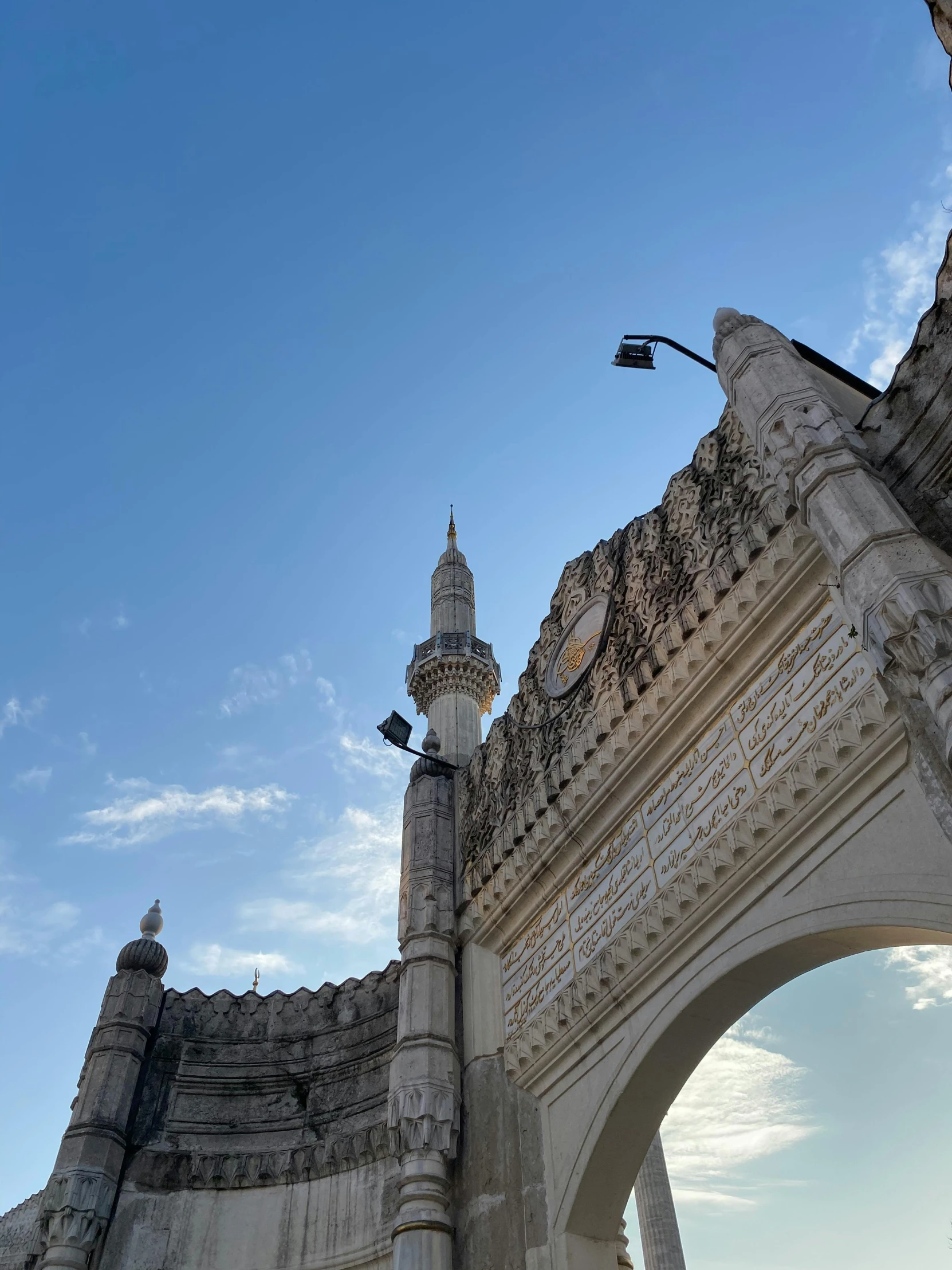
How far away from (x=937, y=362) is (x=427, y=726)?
9.66 meters

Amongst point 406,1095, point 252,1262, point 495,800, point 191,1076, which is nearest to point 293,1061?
point 191,1076

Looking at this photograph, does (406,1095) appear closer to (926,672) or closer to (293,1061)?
(293,1061)

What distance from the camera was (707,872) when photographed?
643cm

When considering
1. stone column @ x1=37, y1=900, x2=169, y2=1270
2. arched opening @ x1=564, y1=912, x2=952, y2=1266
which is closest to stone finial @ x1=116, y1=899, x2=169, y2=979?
stone column @ x1=37, y1=900, x2=169, y2=1270

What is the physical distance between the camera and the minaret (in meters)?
14.3

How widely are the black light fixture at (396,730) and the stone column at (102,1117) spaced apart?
141 inches

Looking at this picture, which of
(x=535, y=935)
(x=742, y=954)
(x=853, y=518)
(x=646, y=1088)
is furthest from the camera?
(x=535, y=935)

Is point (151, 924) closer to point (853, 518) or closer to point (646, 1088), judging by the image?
point (646, 1088)

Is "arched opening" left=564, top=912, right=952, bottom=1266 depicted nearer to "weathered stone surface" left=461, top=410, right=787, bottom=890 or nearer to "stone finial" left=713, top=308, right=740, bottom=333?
"weathered stone surface" left=461, top=410, right=787, bottom=890

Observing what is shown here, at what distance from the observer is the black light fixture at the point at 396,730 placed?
35.6ft

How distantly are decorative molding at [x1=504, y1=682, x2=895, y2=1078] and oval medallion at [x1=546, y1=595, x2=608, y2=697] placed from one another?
Result: 2.59 m

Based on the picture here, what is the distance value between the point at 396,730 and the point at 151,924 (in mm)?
3771

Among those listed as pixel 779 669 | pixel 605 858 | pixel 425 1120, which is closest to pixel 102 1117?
pixel 425 1120

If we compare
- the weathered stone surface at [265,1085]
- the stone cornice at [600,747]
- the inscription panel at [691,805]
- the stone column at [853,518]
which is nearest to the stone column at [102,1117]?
the weathered stone surface at [265,1085]
